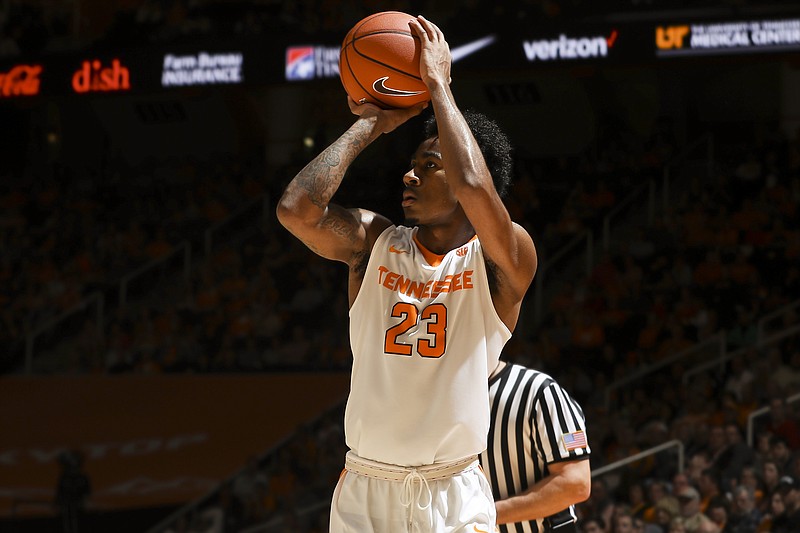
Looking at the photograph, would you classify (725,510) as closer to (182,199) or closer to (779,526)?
(779,526)

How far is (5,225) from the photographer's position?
1538 centimetres

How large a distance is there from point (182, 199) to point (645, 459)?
8784mm

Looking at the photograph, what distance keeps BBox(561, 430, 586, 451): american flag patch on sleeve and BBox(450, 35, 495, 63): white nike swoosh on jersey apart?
765cm

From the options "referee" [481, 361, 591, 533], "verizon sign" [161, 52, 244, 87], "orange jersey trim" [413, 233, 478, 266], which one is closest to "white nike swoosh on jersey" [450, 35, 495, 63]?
"verizon sign" [161, 52, 244, 87]

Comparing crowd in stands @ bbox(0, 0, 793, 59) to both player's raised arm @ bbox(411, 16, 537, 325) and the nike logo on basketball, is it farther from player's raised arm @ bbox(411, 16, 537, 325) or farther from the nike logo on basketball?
player's raised arm @ bbox(411, 16, 537, 325)

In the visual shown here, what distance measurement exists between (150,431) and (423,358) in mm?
9337

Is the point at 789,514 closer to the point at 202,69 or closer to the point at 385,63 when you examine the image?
the point at 385,63

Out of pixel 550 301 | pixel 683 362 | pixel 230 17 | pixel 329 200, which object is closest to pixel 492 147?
pixel 329 200

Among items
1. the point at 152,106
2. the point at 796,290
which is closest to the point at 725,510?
the point at 796,290

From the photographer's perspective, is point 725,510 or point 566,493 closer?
point 566,493

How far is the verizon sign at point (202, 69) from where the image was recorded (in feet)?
39.1

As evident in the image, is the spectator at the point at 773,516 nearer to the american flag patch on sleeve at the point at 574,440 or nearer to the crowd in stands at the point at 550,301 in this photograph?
the crowd in stands at the point at 550,301

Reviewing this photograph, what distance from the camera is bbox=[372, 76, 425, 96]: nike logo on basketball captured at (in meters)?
3.21

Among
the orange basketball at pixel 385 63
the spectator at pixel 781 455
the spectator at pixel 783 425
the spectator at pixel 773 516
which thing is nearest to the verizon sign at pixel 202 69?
the spectator at pixel 783 425
